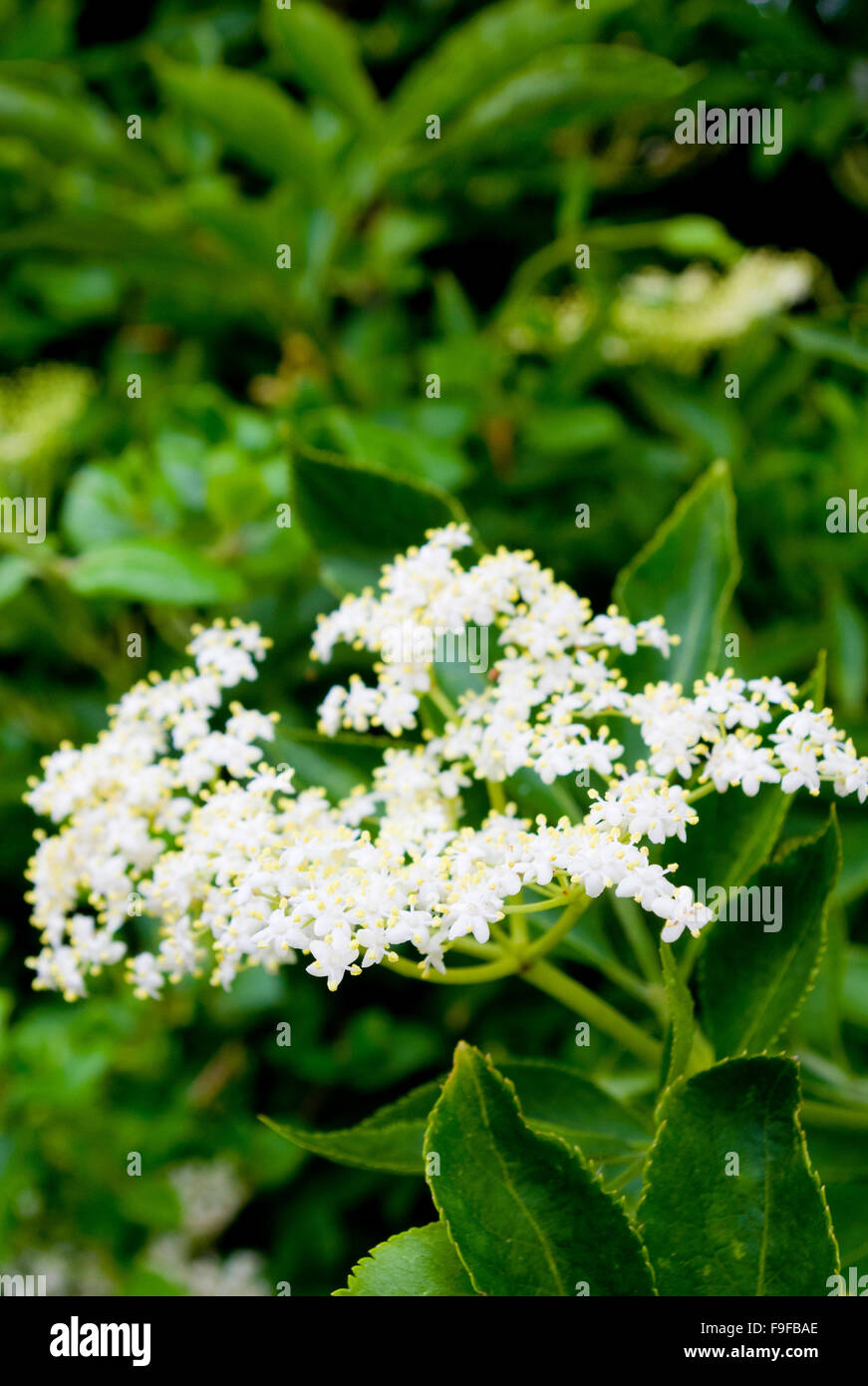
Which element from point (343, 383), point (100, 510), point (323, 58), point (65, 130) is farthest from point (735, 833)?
point (65, 130)

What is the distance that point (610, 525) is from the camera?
1528 millimetres

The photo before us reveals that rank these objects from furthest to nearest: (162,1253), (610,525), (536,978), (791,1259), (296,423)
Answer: (162,1253), (610,525), (296,423), (536,978), (791,1259)

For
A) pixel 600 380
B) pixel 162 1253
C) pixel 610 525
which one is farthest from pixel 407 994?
pixel 600 380

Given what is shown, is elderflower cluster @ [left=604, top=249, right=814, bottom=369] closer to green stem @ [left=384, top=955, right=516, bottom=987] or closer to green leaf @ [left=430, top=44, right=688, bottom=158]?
green leaf @ [left=430, top=44, right=688, bottom=158]

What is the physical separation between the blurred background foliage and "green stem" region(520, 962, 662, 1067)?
1.07 feet

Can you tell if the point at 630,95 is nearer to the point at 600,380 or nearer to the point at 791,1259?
the point at 600,380

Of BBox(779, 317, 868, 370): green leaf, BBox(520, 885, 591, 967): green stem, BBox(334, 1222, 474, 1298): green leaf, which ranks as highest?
BBox(779, 317, 868, 370): green leaf

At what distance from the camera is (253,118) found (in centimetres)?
139

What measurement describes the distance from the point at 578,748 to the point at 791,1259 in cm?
32

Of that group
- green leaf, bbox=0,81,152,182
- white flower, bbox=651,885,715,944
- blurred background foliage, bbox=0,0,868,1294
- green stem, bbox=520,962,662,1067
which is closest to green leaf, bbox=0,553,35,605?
blurred background foliage, bbox=0,0,868,1294

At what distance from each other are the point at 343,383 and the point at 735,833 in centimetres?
97

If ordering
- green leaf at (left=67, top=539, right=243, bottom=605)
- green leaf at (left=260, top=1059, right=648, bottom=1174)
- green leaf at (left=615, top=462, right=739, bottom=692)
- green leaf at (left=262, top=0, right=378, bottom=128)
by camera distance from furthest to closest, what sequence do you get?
1. green leaf at (left=262, top=0, right=378, bottom=128)
2. green leaf at (left=67, top=539, right=243, bottom=605)
3. green leaf at (left=615, top=462, right=739, bottom=692)
4. green leaf at (left=260, top=1059, right=648, bottom=1174)

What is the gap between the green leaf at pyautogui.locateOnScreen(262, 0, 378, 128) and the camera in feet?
4.53

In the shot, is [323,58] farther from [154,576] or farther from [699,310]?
[154,576]
